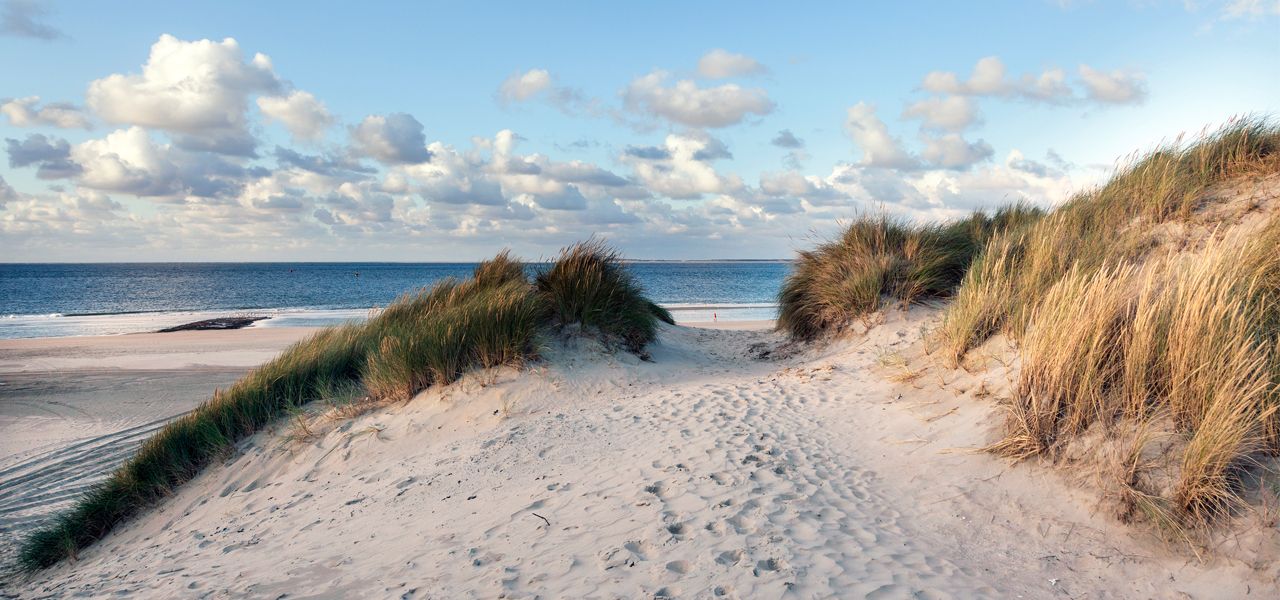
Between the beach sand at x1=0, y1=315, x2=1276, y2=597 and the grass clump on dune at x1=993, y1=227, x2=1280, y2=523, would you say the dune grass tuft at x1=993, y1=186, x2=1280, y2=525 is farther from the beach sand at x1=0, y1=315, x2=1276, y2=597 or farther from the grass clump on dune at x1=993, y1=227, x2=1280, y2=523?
the beach sand at x1=0, y1=315, x2=1276, y2=597

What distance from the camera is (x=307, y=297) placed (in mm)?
53438

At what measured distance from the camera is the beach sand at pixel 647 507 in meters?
3.84

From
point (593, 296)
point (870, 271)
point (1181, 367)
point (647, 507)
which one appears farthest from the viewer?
point (870, 271)

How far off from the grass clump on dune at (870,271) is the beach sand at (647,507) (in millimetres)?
2057

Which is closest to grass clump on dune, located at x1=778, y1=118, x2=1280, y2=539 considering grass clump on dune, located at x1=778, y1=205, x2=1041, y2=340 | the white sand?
grass clump on dune, located at x1=778, y1=205, x2=1041, y2=340

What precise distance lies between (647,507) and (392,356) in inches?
210

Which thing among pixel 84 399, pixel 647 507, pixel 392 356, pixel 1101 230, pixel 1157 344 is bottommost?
pixel 84 399

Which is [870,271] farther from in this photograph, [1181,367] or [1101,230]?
[1181,367]

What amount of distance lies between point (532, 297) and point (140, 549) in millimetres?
5074

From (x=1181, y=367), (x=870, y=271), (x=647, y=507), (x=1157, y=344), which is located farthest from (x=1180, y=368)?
(x=870, y=271)

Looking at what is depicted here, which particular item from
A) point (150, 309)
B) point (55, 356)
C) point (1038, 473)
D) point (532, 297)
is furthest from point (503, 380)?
point (150, 309)

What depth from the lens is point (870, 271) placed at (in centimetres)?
1102

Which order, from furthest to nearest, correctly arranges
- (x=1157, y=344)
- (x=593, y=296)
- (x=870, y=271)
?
(x=870, y=271) < (x=593, y=296) < (x=1157, y=344)

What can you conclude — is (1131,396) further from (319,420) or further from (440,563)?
(319,420)
